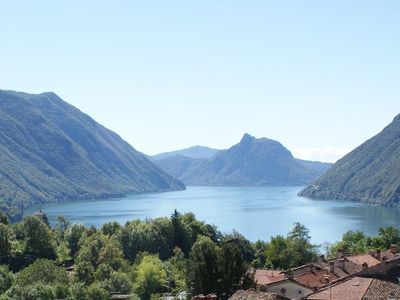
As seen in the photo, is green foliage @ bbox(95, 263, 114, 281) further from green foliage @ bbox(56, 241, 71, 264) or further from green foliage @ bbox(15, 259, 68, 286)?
green foliage @ bbox(56, 241, 71, 264)

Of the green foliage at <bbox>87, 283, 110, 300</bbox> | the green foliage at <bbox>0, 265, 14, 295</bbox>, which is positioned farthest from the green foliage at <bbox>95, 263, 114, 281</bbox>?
the green foliage at <bbox>87, 283, 110, 300</bbox>

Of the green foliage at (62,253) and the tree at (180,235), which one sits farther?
the tree at (180,235)

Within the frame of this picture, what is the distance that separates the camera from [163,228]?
9481 cm

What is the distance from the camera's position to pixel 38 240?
88875 mm

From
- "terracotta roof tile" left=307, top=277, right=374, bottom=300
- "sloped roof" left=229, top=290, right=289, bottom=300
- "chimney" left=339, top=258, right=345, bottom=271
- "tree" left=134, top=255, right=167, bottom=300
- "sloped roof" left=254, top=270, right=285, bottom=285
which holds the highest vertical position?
"sloped roof" left=229, top=290, right=289, bottom=300

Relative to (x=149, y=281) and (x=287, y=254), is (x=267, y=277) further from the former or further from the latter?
(x=287, y=254)

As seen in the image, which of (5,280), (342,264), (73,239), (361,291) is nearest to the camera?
(361,291)

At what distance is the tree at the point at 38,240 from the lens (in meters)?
87.9

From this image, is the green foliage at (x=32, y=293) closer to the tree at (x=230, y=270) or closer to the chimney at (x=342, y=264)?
the tree at (x=230, y=270)

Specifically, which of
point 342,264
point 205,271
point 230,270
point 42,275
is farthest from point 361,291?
point 42,275

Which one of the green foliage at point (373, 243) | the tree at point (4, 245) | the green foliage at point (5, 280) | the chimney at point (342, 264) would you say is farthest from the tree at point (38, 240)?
the chimney at point (342, 264)

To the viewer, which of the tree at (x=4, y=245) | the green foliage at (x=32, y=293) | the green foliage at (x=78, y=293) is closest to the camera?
the green foliage at (x=32, y=293)

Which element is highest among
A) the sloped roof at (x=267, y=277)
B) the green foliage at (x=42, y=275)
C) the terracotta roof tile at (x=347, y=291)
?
the terracotta roof tile at (x=347, y=291)

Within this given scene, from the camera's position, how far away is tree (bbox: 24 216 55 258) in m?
87.9
